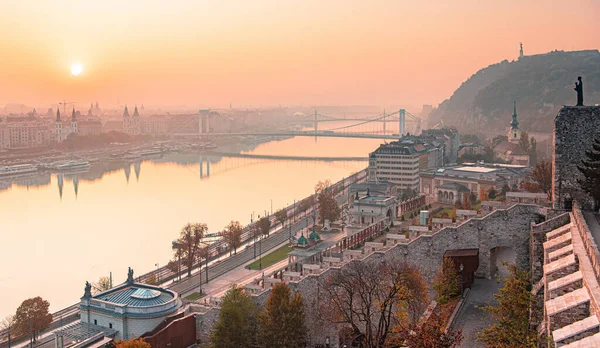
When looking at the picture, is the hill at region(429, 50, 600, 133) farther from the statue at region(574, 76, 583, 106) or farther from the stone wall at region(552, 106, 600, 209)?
the stone wall at region(552, 106, 600, 209)

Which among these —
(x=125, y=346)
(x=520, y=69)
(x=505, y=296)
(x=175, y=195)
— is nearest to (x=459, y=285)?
(x=505, y=296)

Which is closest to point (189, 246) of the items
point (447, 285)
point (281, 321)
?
point (281, 321)

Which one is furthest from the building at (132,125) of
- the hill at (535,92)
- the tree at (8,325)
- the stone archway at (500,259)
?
the stone archway at (500,259)

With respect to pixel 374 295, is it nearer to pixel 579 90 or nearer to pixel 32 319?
pixel 579 90

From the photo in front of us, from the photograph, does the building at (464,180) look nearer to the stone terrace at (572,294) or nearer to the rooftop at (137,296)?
the rooftop at (137,296)

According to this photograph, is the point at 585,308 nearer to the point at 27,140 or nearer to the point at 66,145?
the point at 66,145

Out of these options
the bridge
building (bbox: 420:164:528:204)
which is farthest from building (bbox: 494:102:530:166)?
the bridge

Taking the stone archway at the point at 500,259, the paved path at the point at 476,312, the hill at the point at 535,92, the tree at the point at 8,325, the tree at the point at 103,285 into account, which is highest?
the hill at the point at 535,92
